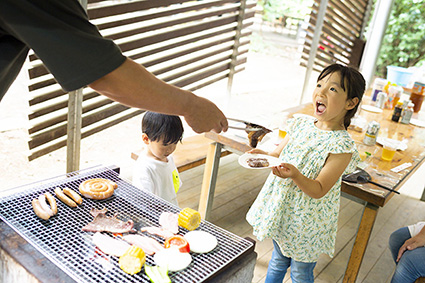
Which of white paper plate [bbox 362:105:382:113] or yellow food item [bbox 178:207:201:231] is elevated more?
yellow food item [bbox 178:207:201:231]

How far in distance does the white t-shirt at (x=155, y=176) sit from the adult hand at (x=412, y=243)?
146cm

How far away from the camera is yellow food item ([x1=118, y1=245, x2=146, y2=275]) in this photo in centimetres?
125

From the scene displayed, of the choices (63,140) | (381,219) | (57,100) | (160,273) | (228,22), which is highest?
(228,22)

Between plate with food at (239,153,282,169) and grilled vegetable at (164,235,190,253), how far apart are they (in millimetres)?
606

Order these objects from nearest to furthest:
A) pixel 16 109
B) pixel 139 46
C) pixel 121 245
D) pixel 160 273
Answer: pixel 160 273
pixel 121 245
pixel 139 46
pixel 16 109

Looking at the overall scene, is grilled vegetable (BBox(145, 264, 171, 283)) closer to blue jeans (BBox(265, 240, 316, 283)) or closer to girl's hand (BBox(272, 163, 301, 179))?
girl's hand (BBox(272, 163, 301, 179))

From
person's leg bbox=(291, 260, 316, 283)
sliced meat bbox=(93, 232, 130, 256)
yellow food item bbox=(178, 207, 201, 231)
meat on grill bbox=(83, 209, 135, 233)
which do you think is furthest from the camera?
person's leg bbox=(291, 260, 316, 283)

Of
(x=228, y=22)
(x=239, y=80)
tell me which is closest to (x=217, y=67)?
(x=228, y=22)

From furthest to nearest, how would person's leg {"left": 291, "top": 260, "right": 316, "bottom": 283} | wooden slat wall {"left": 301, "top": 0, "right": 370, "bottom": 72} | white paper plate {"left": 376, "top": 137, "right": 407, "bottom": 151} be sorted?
1. wooden slat wall {"left": 301, "top": 0, "right": 370, "bottom": 72}
2. white paper plate {"left": 376, "top": 137, "right": 407, "bottom": 151}
3. person's leg {"left": 291, "top": 260, "right": 316, "bottom": 283}

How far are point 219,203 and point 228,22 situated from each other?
2423 millimetres

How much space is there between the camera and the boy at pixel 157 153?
1979 millimetres

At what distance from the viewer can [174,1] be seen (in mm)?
3996

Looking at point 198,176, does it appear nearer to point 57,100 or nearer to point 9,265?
point 57,100

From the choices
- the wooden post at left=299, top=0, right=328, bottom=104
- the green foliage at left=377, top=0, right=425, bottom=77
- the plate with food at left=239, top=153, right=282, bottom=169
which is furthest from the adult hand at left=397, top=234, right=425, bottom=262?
the green foliage at left=377, top=0, right=425, bottom=77
